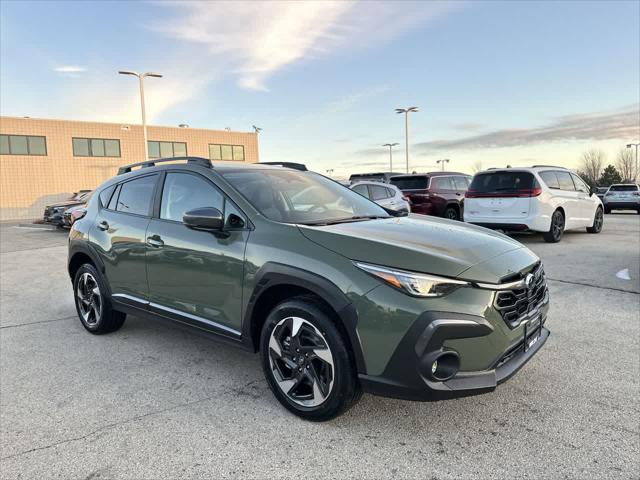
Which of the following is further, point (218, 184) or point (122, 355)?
point (122, 355)

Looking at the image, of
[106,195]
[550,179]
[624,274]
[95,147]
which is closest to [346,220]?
[106,195]

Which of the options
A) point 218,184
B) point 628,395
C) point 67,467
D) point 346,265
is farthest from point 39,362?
point 628,395

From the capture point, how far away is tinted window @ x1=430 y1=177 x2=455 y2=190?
14352 millimetres

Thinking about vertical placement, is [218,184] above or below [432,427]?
above

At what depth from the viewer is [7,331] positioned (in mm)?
5039

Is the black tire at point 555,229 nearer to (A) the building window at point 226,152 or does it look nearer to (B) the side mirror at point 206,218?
(B) the side mirror at point 206,218

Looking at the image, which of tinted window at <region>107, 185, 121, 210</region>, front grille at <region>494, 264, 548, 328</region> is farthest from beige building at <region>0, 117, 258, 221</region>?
front grille at <region>494, 264, 548, 328</region>

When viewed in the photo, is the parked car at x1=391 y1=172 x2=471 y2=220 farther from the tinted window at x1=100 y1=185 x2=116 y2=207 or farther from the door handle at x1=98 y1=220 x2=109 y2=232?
the door handle at x1=98 y1=220 x2=109 y2=232

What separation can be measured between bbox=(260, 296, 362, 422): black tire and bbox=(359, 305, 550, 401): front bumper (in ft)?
0.53

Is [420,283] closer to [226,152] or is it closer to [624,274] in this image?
[624,274]

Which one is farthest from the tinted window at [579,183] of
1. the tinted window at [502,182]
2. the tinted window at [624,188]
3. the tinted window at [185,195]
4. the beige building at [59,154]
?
the beige building at [59,154]

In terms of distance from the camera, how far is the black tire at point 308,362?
8.87ft

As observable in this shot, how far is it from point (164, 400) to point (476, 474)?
207 centimetres

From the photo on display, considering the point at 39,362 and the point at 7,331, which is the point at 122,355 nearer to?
the point at 39,362
